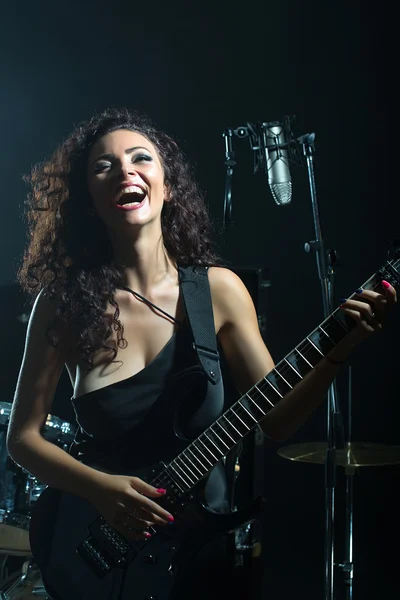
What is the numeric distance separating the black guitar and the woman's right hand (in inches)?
0.9

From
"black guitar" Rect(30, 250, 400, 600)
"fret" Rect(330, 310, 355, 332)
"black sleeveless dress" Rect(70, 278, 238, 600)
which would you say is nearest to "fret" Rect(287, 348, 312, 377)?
"black guitar" Rect(30, 250, 400, 600)

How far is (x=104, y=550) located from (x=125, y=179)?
0.91 meters

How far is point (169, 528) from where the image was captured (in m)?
1.67

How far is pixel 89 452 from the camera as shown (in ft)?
5.90

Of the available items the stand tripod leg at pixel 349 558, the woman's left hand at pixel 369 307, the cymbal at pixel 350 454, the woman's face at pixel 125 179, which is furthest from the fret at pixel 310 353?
the stand tripod leg at pixel 349 558

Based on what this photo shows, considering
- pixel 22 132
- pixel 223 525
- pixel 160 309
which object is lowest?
pixel 223 525

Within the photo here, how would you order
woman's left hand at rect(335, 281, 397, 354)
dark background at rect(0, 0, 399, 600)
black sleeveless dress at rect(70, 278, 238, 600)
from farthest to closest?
dark background at rect(0, 0, 399, 600), black sleeveless dress at rect(70, 278, 238, 600), woman's left hand at rect(335, 281, 397, 354)

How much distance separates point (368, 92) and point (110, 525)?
2.03 m

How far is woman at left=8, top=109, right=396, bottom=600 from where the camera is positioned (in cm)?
171

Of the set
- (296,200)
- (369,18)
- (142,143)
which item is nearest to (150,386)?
(142,143)

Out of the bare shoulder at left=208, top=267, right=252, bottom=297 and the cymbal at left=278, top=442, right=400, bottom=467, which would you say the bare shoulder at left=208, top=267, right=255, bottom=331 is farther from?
the cymbal at left=278, top=442, right=400, bottom=467

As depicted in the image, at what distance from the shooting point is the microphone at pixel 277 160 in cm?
231

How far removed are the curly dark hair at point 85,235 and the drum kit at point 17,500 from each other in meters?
0.62

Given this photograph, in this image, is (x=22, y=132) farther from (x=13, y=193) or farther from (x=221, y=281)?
(x=221, y=281)
